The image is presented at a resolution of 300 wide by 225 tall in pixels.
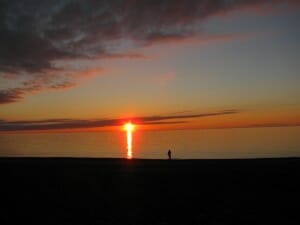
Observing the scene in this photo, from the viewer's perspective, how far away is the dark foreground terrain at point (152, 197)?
13.0 m

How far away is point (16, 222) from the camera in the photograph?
41.1ft

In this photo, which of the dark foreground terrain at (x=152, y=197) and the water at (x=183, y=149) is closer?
the dark foreground terrain at (x=152, y=197)

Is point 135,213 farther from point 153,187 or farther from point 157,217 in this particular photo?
point 153,187

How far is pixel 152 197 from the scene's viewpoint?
53.6 feet

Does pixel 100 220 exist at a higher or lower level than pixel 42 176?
lower

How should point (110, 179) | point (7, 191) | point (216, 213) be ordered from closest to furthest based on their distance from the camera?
1. point (216, 213)
2. point (7, 191)
3. point (110, 179)

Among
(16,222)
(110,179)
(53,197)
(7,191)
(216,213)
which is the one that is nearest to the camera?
(16,222)

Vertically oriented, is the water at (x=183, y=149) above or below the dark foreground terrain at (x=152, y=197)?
above

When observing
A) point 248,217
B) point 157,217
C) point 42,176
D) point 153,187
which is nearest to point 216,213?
point 248,217

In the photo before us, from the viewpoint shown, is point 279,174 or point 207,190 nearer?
point 207,190

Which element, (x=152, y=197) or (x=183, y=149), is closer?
(x=152, y=197)

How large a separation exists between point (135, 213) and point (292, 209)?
5.85 metres

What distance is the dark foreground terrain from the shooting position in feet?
42.6

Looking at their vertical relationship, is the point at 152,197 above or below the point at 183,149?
below
